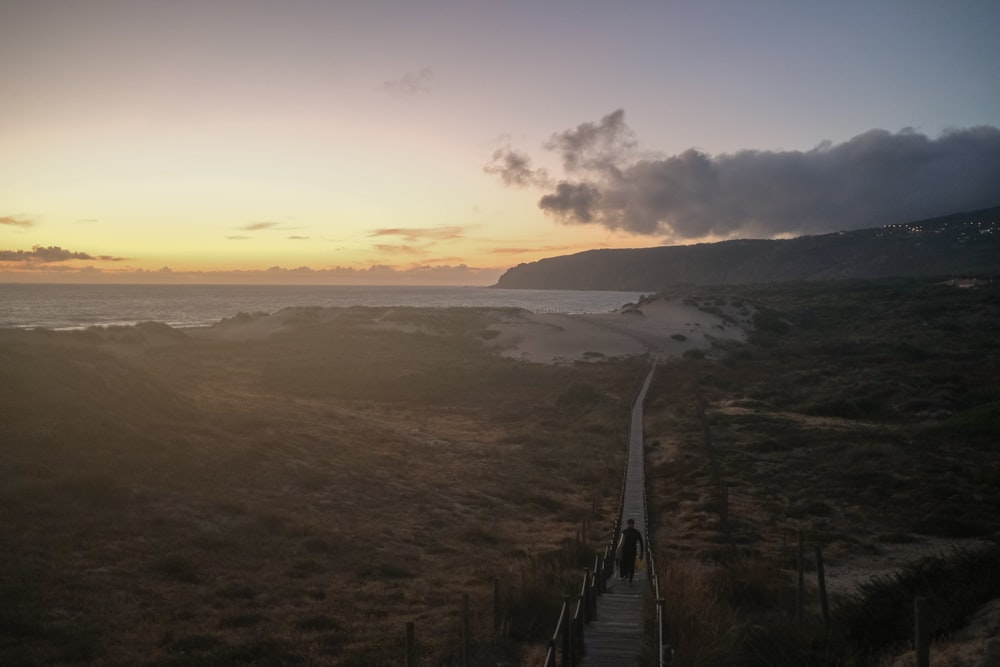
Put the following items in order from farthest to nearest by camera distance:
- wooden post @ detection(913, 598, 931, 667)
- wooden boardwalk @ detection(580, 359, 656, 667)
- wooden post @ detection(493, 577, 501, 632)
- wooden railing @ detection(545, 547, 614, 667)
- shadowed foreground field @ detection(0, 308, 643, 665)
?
shadowed foreground field @ detection(0, 308, 643, 665) → wooden post @ detection(493, 577, 501, 632) → wooden boardwalk @ detection(580, 359, 656, 667) → wooden railing @ detection(545, 547, 614, 667) → wooden post @ detection(913, 598, 931, 667)

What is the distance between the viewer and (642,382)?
56250 millimetres

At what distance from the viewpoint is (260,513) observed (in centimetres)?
2064

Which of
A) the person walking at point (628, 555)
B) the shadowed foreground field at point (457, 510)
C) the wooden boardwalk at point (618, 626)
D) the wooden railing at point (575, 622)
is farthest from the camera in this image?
the person walking at point (628, 555)

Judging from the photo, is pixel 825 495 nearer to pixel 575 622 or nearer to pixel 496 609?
pixel 496 609

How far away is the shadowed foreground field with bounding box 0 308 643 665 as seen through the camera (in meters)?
12.9

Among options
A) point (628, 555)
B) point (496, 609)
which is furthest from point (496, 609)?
point (628, 555)

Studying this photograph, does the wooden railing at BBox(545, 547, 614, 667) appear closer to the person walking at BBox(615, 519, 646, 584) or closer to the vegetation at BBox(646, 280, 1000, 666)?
the person walking at BBox(615, 519, 646, 584)

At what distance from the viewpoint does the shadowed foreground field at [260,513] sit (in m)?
12.9

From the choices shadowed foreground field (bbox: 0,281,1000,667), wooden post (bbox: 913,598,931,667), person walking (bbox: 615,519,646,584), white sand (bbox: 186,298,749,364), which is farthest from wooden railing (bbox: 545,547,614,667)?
white sand (bbox: 186,298,749,364)

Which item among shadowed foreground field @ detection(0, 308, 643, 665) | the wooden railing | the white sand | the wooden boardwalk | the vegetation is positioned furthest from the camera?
the white sand

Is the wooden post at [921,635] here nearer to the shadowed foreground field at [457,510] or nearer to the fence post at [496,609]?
the shadowed foreground field at [457,510]

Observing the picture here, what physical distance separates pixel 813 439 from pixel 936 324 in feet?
214

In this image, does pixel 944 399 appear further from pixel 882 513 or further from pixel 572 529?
pixel 572 529

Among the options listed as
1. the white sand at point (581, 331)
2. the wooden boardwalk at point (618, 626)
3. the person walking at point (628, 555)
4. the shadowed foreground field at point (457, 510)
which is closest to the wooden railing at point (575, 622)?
the wooden boardwalk at point (618, 626)
